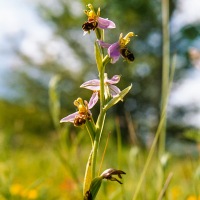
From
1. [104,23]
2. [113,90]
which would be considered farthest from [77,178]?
[104,23]

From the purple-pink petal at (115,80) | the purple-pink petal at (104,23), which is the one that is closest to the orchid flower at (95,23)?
the purple-pink petal at (104,23)

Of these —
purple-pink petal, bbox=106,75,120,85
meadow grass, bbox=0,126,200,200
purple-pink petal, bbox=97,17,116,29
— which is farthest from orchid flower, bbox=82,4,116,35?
meadow grass, bbox=0,126,200,200

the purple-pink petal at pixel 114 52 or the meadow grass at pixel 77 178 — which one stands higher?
the purple-pink petal at pixel 114 52

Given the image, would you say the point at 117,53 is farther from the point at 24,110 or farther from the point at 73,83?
the point at 73,83

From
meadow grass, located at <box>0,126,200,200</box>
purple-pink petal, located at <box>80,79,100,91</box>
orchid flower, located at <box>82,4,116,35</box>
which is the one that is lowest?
meadow grass, located at <box>0,126,200,200</box>

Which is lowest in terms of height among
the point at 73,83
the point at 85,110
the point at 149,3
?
the point at 85,110

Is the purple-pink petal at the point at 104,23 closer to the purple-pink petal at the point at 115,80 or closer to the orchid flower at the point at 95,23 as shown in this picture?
the orchid flower at the point at 95,23

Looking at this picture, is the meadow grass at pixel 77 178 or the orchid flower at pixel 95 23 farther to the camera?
the meadow grass at pixel 77 178

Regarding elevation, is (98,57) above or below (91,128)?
above

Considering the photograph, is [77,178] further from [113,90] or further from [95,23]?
[95,23]

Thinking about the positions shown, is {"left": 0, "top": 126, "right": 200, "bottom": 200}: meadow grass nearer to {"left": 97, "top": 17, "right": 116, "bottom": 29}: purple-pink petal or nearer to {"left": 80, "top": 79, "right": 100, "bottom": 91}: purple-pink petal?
{"left": 80, "top": 79, "right": 100, "bottom": 91}: purple-pink petal

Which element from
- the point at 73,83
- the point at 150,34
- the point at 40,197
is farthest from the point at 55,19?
the point at 40,197
